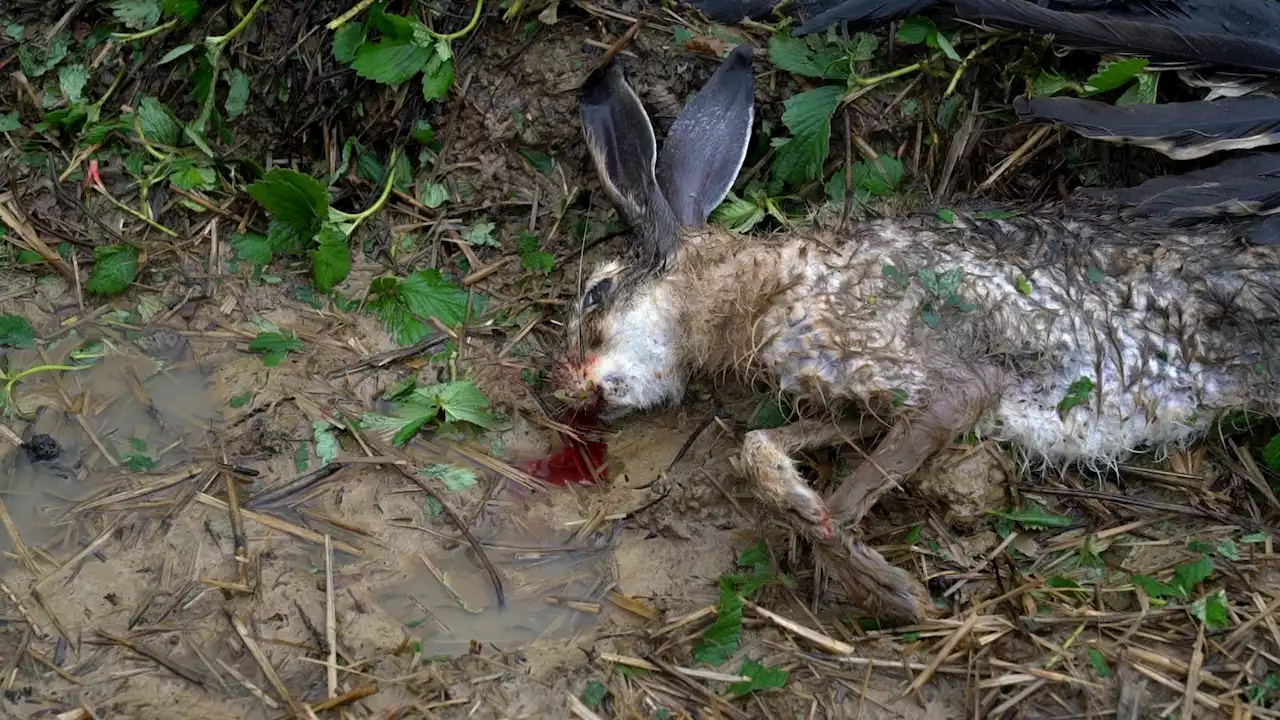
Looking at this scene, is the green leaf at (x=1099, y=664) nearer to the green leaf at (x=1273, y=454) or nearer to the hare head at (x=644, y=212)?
the green leaf at (x=1273, y=454)

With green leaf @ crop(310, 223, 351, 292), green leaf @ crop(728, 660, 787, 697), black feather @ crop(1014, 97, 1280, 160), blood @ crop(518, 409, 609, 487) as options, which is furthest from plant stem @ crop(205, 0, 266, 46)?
green leaf @ crop(728, 660, 787, 697)

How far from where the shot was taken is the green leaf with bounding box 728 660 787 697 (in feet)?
9.59

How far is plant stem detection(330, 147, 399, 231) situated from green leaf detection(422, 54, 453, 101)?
0.33 m

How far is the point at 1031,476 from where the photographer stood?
361cm

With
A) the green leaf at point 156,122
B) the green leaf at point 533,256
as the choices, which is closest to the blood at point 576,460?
the green leaf at point 533,256

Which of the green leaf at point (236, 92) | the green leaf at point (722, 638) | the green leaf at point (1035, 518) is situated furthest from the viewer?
the green leaf at point (236, 92)

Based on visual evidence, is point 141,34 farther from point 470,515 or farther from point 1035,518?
point 1035,518

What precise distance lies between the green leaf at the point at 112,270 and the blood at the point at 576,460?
6.01ft

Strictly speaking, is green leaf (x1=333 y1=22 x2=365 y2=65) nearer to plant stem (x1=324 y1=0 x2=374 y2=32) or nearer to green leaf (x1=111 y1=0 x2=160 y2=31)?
plant stem (x1=324 y1=0 x2=374 y2=32)

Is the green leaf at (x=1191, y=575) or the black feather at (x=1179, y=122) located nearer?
the green leaf at (x=1191, y=575)

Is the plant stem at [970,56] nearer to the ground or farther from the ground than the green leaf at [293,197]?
farther from the ground

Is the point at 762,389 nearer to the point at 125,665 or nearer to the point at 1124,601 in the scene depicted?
the point at 1124,601

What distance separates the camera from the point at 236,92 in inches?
169

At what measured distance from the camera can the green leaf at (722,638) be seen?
10.0 feet
